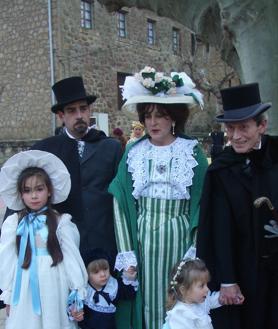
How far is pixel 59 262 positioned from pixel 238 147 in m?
1.29

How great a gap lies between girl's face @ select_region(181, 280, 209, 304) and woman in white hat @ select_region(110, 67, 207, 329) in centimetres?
37

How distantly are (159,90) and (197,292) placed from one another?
1260 mm

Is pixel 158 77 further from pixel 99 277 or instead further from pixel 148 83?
pixel 99 277

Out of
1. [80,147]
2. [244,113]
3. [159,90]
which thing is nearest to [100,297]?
[80,147]

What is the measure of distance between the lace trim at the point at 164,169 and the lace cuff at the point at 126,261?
36 centimetres

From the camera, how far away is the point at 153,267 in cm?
307

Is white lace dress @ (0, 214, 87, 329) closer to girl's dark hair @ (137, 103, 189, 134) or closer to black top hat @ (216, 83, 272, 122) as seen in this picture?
girl's dark hair @ (137, 103, 189, 134)

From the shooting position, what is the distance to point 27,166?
3148 millimetres

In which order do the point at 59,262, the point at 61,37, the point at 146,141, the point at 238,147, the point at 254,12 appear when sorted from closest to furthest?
the point at 238,147 < the point at 59,262 < the point at 146,141 < the point at 254,12 < the point at 61,37

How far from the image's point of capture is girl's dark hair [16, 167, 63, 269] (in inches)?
119

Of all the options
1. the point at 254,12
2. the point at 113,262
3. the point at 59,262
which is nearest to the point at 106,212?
the point at 113,262

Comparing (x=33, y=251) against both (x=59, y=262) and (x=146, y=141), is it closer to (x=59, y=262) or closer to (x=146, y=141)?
(x=59, y=262)

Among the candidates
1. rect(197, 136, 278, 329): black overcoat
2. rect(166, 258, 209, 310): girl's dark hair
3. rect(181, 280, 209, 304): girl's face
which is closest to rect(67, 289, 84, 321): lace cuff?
rect(166, 258, 209, 310): girl's dark hair

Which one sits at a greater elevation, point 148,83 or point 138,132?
point 138,132
